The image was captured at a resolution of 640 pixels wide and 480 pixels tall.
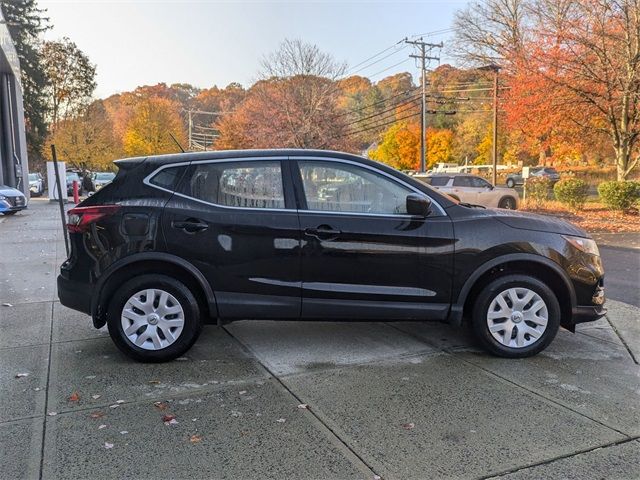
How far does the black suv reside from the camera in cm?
424

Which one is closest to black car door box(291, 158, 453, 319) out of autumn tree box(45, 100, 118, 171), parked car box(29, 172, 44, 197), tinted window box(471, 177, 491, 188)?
tinted window box(471, 177, 491, 188)

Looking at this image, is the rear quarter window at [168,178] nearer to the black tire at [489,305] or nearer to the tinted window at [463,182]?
the black tire at [489,305]

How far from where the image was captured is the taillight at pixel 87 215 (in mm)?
4270

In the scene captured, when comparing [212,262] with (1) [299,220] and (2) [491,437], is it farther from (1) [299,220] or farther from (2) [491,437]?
(2) [491,437]

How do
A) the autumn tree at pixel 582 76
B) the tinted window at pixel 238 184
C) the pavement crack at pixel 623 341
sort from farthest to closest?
the autumn tree at pixel 582 76, the pavement crack at pixel 623 341, the tinted window at pixel 238 184

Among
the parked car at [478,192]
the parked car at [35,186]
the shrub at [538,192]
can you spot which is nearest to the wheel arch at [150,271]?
the parked car at [478,192]

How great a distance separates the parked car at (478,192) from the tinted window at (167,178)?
49.0 ft

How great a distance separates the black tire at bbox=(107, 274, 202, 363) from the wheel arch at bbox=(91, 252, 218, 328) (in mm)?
60

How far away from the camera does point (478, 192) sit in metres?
18.6

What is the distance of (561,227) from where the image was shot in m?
4.52

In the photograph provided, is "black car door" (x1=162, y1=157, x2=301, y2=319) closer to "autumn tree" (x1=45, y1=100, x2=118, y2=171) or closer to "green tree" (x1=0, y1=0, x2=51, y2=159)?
"autumn tree" (x1=45, y1=100, x2=118, y2=171)

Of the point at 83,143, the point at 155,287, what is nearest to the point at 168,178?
the point at 155,287

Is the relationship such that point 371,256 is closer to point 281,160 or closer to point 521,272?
point 281,160

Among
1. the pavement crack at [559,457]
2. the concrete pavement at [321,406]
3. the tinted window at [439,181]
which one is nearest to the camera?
the pavement crack at [559,457]
